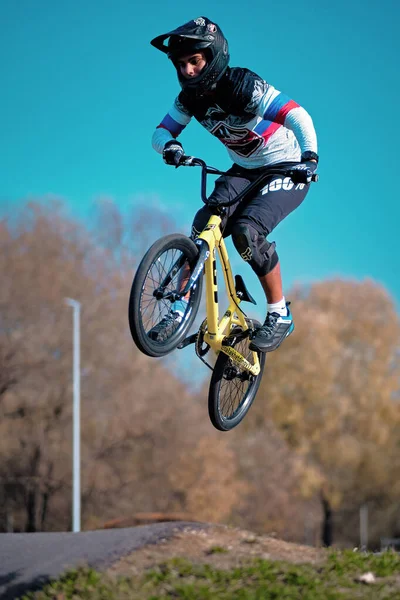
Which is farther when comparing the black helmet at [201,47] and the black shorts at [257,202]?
the black shorts at [257,202]

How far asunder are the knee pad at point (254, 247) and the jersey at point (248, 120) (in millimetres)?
788

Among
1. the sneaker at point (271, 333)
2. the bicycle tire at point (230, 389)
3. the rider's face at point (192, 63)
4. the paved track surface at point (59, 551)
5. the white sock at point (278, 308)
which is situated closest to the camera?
the paved track surface at point (59, 551)

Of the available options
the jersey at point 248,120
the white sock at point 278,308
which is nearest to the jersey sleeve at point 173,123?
the jersey at point 248,120

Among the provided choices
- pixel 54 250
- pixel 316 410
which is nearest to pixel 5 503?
pixel 54 250

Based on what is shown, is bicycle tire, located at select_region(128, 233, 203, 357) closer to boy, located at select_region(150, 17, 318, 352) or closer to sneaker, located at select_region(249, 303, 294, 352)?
boy, located at select_region(150, 17, 318, 352)

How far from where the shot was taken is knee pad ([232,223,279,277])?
6.44 meters

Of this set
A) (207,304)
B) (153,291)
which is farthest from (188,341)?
(153,291)

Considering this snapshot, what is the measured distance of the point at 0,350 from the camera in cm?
2700

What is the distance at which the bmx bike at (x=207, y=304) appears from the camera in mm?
5996

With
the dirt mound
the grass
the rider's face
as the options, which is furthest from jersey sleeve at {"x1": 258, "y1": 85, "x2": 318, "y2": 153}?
the grass

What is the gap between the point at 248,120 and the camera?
6770mm

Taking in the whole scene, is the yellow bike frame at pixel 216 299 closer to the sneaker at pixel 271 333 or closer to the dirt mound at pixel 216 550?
the sneaker at pixel 271 333

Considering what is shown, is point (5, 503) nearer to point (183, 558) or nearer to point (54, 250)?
point (54, 250)

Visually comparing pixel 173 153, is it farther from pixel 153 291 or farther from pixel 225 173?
pixel 153 291
